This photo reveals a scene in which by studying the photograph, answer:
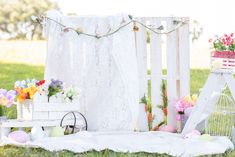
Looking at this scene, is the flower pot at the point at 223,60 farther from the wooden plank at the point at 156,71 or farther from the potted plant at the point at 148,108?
the potted plant at the point at 148,108

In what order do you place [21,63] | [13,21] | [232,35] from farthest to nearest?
[13,21], [21,63], [232,35]

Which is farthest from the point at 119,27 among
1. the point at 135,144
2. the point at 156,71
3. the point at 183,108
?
the point at 135,144

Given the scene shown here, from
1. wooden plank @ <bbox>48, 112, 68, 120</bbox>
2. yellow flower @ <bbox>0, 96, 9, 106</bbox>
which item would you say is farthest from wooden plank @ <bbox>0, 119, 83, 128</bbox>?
yellow flower @ <bbox>0, 96, 9, 106</bbox>

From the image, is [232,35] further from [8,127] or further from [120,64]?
[8,127]

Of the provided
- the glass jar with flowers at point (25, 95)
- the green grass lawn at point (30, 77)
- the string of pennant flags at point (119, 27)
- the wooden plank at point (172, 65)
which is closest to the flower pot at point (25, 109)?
the glass jar with flowers at point (25, 95)

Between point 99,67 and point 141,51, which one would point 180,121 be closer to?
point 141,51

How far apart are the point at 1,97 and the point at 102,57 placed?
0.82m

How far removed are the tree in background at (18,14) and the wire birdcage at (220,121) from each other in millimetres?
13030

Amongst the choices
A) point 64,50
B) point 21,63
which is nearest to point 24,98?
point 64,50

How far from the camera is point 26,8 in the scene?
17734 mm

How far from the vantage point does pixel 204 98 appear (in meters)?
3.96

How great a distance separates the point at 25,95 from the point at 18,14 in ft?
45.6

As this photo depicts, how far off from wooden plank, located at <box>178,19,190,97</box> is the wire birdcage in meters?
0.38

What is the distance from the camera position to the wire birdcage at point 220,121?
13.1ft
